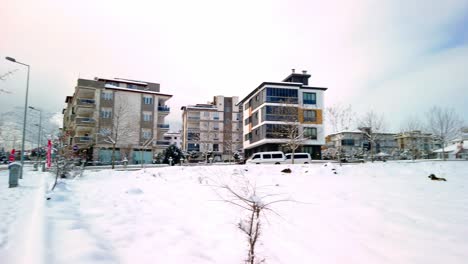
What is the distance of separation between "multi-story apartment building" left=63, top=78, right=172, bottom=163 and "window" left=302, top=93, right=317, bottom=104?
77.9 ft

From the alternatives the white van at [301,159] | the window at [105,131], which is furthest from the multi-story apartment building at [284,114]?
the window at [105,131]

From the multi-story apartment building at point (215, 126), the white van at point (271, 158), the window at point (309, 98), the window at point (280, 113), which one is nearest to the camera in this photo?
the white van at point (271, 158)

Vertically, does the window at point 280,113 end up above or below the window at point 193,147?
above

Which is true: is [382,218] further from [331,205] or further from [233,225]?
[233,225]

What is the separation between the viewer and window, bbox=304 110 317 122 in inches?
1569

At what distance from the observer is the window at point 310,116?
1569 inches

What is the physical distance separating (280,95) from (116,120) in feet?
87.1

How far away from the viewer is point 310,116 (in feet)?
132

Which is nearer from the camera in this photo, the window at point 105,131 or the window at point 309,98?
the window at point 105,131

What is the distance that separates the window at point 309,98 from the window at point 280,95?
2167mm

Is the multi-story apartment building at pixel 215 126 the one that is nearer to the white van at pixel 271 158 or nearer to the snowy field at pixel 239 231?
the white van at pixel 271 158

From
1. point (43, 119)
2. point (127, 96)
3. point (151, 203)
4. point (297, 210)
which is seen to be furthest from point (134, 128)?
point (297, 210)

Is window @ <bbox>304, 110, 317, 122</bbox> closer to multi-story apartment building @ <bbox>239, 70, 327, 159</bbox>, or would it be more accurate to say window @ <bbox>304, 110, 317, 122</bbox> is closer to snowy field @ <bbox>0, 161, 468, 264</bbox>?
multi-story apartment building @ <bbox>239, 70, 327, 159</bbox>

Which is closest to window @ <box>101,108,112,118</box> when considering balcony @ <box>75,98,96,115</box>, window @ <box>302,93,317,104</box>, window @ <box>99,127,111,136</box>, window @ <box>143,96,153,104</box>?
balcony @ <box>75,98,96,115</box>
